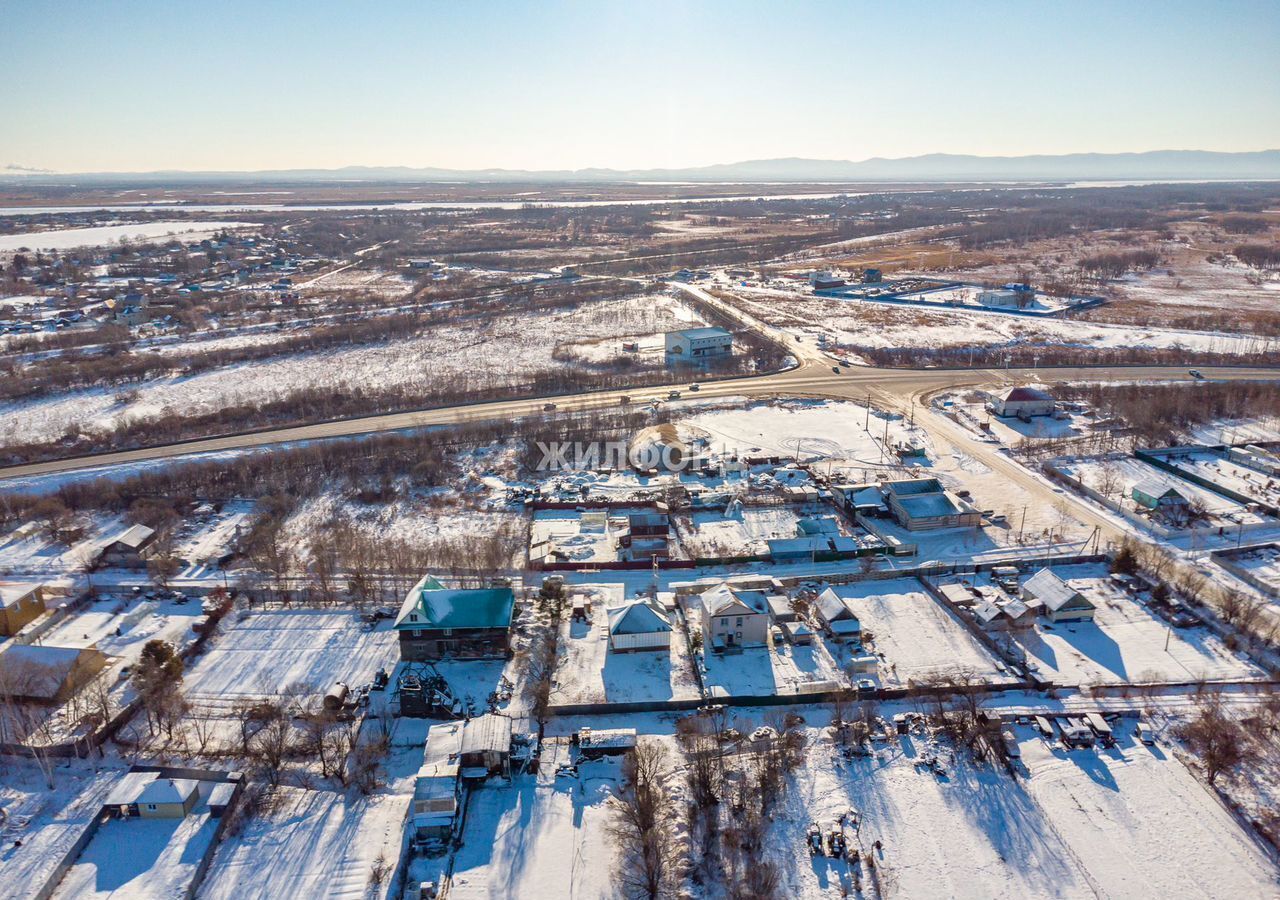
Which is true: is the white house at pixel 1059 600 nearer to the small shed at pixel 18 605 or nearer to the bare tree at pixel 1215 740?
the bare tree at pixel 1215 740

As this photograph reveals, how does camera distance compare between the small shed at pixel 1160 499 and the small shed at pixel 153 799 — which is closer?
the small shed at pixel 153 799

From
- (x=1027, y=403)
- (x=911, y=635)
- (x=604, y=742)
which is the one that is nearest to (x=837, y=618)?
(x=911, y=635)

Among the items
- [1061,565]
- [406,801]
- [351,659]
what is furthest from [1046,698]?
[351,659]

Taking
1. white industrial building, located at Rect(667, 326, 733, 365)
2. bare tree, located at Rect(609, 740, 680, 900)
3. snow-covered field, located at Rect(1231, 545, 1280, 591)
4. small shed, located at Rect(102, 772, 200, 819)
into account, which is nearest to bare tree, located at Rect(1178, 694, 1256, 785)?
snow-covered field, located at Rect(1231, 545, 1280, 591)

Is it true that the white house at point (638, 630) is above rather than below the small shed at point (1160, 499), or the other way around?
below

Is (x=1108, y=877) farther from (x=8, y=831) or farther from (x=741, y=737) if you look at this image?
(x=8, y=831)

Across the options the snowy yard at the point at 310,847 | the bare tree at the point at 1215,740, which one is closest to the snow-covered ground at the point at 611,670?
the snowy yard at the point at 310,847

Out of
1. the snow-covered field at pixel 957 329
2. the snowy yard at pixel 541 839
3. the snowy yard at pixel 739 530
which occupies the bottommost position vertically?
the snowy yard at pixel 541 839

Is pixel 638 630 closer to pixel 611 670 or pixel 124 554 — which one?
pixel 611 670
